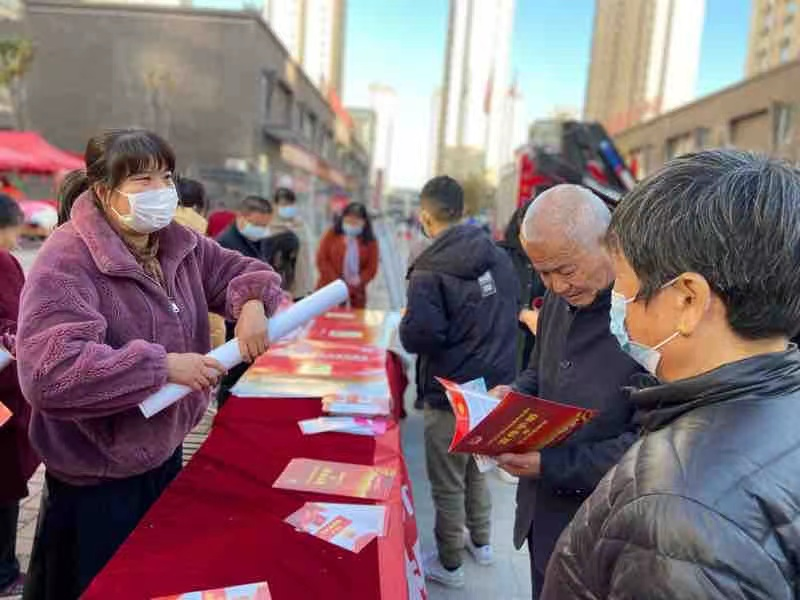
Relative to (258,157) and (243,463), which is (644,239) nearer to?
(243,463)

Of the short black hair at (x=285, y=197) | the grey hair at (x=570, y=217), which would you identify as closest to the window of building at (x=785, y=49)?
the short black hair at (x=285, y=197)

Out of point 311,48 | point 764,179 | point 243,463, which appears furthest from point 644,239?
point 311,48

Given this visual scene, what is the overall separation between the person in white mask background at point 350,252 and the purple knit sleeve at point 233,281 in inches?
164

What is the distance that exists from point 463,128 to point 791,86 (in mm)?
91655

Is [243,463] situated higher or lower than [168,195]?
lower

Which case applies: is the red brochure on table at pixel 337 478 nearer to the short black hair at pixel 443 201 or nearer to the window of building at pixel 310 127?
the short black hair at pixel 443 201

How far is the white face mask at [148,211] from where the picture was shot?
158 cm

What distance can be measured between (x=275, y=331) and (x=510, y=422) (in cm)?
79

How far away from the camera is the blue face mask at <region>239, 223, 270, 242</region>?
4.55 metres

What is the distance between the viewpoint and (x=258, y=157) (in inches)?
854

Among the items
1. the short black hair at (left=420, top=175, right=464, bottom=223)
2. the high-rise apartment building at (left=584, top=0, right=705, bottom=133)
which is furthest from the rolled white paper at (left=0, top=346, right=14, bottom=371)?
the high-rise apartment building at (left=584, top=0, right=705, bottom=133)

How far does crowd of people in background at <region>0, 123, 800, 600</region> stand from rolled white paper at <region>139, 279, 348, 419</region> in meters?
0.04

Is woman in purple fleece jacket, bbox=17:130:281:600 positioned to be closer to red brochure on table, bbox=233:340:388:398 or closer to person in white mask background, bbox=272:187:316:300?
red brochure on table, bbox=233:340:388:398

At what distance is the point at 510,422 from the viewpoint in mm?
1394
